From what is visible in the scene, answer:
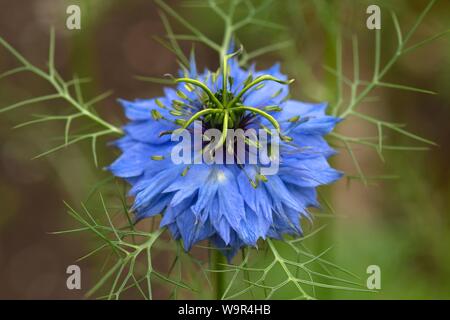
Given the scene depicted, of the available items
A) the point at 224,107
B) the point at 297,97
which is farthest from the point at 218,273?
the point at 297,97

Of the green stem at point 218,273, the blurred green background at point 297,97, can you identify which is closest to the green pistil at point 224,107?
the green stem at point 218,273

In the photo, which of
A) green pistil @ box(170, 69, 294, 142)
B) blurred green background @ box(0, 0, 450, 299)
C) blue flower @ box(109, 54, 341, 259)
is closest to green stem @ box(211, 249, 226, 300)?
blue flower @ box(109, 54, 341, 259)

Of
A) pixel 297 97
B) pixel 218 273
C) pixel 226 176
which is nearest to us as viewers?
pixel 226 176

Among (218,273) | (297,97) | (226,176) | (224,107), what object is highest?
(297,97)

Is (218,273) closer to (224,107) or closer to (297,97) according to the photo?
(224,107)

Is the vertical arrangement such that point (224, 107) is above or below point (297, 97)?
below

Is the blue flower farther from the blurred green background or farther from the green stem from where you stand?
the blurred green background

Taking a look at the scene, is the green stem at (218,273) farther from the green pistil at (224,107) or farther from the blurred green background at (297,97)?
the blurred green background at (297,97)
